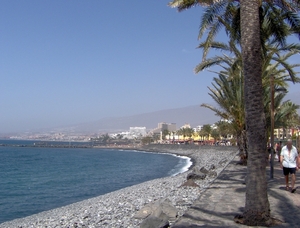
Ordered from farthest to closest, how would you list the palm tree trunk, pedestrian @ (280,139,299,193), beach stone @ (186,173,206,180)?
beach stone @ (186,173,206,180), pedestrian @ (280,139,299,193), the palm tree trunk

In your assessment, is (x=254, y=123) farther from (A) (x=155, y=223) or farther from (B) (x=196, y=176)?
(B) (x=196, y=176)

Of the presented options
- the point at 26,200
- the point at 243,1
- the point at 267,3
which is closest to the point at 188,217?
the point at 243,1

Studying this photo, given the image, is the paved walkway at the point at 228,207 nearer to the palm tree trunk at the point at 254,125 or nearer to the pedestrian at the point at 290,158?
the palm tree trunk at the point at 254,125

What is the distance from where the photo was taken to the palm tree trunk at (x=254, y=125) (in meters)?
6.46

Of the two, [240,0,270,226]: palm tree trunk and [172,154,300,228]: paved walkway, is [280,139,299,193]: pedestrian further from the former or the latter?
[240,0,270,226]: palm tree trunk

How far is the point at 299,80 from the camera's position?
58.9 feet

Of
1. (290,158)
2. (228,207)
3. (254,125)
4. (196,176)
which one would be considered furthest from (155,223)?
(196,176)

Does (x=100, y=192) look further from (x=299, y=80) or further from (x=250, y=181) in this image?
(x=250, y=181)

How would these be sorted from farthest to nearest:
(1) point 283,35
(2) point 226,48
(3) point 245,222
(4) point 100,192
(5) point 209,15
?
(4) point 100,192
(2) point 226,48
(1) point 283,35
(5) point 209,15
(3) point 245,222

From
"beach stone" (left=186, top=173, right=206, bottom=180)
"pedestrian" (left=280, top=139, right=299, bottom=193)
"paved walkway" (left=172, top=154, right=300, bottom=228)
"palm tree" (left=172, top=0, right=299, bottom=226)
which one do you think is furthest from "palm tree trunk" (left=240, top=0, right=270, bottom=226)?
"beach stone" (left=186, top=173, right=206, bottom=180)

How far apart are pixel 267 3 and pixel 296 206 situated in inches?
241

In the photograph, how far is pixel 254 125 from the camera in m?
6.55

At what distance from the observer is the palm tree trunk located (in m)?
6.46

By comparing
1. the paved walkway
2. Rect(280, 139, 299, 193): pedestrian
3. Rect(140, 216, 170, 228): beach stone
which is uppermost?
Rect(280, 139, 299, 193): pedestrian
